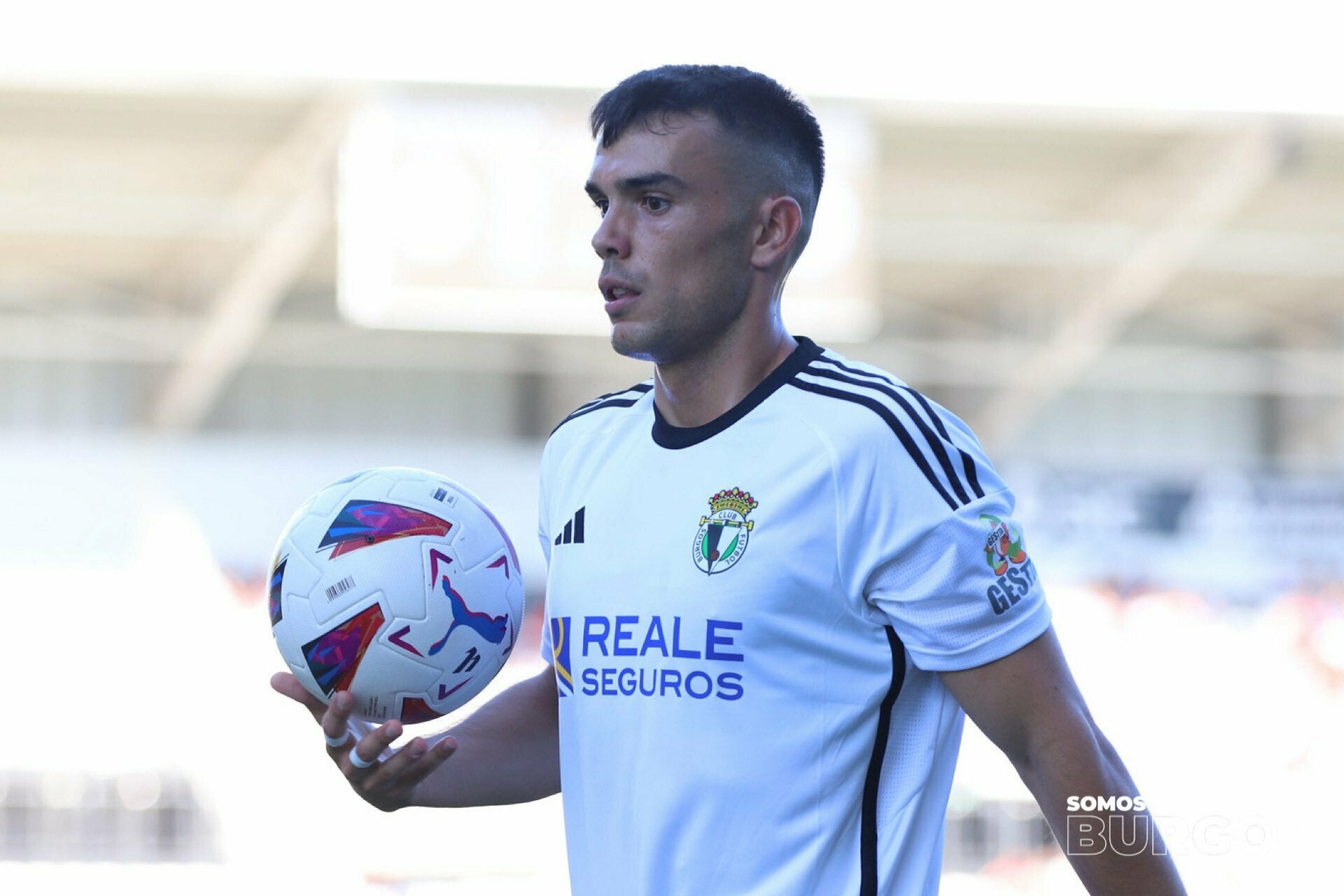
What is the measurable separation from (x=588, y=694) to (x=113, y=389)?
47.0ft

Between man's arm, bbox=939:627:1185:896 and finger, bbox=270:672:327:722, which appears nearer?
man's arm, bbox=939:627:1185:896

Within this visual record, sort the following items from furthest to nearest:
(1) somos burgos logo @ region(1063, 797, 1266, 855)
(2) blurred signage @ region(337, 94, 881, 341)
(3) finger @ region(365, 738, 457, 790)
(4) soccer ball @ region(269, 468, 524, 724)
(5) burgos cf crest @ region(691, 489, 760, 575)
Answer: (2) blurred signage @ region(337, 94, 881, 341)
(4) soccer ball @ region(269, 468, 524, 724)
(3) finger @ region(365, 738, 457, 790)
(5) burgos cf crest @ region(691, 489, 760, 575)
(1) somos burgos logo @ region(1063, 797, 1266, 855)

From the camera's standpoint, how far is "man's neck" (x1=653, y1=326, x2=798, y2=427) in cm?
215

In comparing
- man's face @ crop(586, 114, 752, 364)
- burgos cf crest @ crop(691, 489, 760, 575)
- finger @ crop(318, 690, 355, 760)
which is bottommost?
finger @ crop(318, 690, 355, 760)

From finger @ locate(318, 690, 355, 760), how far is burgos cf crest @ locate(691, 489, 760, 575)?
1.64 ft

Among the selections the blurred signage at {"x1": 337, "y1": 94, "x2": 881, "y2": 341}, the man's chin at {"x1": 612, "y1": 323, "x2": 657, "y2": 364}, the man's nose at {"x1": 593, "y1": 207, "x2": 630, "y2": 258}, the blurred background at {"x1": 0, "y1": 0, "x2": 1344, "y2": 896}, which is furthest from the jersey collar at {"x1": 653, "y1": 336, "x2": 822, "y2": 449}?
the blurred signage at {"x1": 337, "y1": 94, "x2": 881, "y2": 341}

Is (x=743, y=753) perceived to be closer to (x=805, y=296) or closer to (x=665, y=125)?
(x=665, y=125)

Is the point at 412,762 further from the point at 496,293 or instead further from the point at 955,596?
the point at 496,293

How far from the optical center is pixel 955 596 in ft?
6.19

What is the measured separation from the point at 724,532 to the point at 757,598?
0.10 metres

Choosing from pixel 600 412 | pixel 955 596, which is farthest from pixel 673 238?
pixel 955 596

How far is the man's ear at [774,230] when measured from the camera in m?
2.17

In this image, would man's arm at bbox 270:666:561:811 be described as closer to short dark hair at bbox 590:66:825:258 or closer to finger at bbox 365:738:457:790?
finger at bbox 365:738:457:790

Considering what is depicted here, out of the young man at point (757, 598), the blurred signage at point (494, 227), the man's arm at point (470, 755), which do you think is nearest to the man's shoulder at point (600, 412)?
the young man at point (757, 598)
